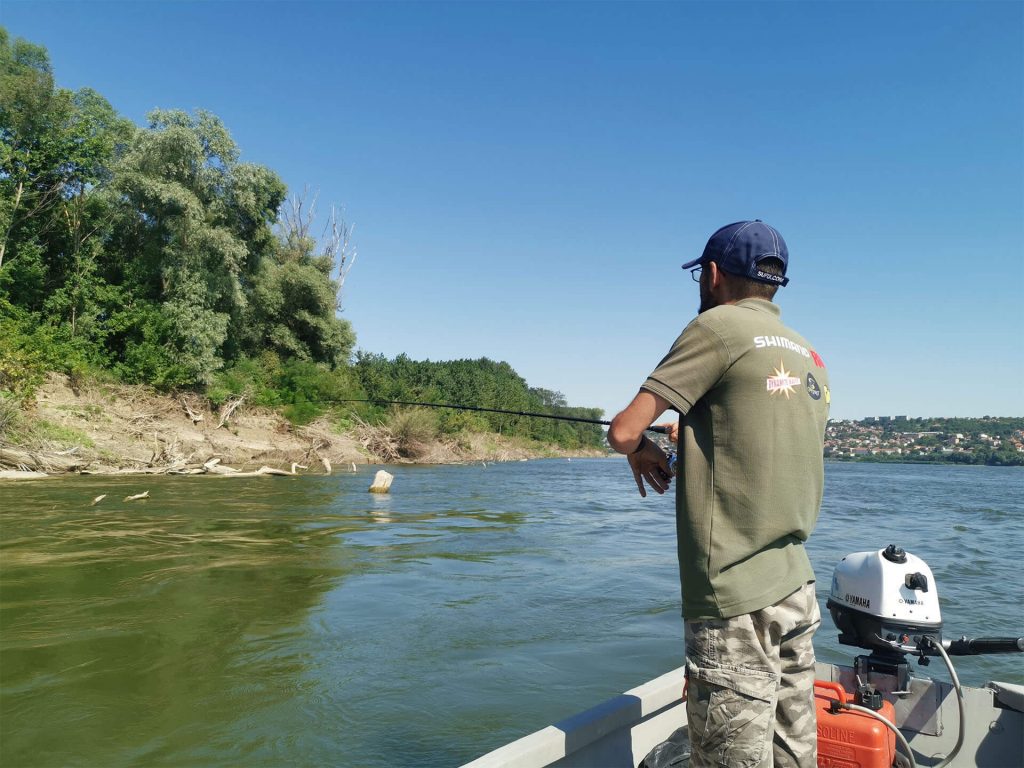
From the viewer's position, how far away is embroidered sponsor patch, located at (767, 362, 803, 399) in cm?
196

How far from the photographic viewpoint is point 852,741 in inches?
102

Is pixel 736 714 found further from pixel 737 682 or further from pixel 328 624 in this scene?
pixel 328 624

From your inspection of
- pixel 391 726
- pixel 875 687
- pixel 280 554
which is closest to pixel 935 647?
pixel 875 687

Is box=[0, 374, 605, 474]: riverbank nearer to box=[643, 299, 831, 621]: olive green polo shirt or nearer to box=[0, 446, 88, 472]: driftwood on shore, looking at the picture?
box=[0, 446, 88, 472]: driftwood on shore

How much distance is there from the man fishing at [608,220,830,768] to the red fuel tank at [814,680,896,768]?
773 millimetres

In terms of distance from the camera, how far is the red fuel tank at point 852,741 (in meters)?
2.56

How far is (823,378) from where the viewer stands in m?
2.20

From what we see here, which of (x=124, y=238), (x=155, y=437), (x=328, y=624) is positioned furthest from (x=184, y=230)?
(x=328, y=624)

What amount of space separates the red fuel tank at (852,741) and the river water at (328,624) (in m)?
2.41

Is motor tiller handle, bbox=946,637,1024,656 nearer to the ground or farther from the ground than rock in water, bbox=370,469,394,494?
farther from the ground

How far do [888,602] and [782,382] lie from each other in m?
1.52

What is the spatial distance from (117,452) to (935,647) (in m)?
21.8

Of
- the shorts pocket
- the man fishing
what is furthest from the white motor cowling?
the shorts pocket

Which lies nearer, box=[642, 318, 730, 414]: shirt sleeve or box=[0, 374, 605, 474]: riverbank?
box=[642, 318, 730, 414]: shirt sleeve
